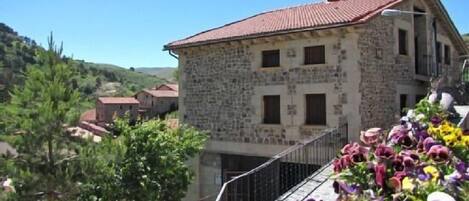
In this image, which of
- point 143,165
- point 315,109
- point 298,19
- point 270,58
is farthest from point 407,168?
point 298,19

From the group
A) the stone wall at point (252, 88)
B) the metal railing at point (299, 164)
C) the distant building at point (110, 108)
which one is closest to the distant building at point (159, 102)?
the distant building at point (110, 108)

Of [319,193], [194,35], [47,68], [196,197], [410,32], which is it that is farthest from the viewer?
[194,35]

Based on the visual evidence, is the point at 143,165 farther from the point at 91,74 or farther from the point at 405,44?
the point at 91,74

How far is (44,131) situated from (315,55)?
8.57m

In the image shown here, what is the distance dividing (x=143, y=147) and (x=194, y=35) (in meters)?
8.02

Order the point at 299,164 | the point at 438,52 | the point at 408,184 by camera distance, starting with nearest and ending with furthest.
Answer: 1. the point at 408,184
2. the point at 299,164
3. the point at 438,52

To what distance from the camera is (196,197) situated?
63.7 ft

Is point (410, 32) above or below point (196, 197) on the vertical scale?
above

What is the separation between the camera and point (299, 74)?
52.6ft

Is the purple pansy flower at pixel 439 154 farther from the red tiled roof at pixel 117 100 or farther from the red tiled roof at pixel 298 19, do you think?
the red tiled roof at pixel 117 100

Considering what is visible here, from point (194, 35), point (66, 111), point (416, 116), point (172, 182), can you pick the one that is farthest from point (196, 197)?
point (416, 116)

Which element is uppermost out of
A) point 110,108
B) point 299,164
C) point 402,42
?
point 402,42

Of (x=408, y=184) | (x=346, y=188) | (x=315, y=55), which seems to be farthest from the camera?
(x=315, y=55)

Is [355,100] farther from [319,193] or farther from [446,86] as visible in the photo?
[319,193]
